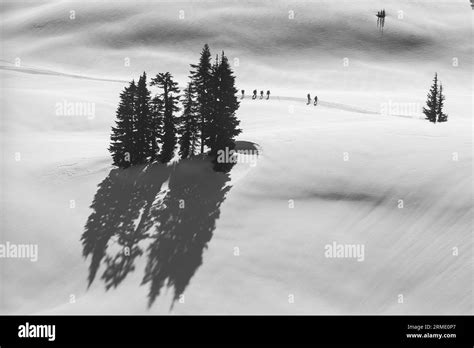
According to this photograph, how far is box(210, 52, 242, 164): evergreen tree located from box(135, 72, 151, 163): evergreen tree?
5.03 m

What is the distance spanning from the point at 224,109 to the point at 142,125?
20.3 feet

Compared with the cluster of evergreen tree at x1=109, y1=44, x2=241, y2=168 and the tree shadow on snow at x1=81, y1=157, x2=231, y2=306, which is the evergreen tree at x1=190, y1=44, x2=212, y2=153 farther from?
the tree shadow on snow at x1=81, y1=157, x2=231, y2=306

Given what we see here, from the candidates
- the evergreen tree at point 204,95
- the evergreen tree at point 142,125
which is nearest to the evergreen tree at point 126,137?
the evergreen tree at point 142,125

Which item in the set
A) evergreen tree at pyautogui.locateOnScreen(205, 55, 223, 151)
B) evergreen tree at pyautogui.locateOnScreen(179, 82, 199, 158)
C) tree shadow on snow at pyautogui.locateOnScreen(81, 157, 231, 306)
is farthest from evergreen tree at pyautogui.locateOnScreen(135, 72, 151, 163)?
evergreen tree at pyautogui.locateOnScreen(205, 55, 223, 151)

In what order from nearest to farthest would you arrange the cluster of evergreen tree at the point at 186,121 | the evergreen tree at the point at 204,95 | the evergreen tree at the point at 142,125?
the cluster of evergreen tree at the point at 186,121 → the evergreen tree at the point at 204,95 → the evergreen tree at the point at 142,125

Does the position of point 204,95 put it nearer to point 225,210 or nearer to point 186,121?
point 186,121

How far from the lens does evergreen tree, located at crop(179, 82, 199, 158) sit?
43.4 m

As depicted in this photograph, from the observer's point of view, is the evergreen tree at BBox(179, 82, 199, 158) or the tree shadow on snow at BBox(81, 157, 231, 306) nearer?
the tree shadow on snow at BBox(81, 157, 231, 306)

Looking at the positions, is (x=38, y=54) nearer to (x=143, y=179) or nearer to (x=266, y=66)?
(x=266, y=66)

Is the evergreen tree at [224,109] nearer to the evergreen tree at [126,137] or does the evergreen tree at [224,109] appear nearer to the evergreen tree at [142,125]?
the evergreen tree at [142,125]

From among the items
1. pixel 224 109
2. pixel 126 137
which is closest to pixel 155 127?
pixel 126 137

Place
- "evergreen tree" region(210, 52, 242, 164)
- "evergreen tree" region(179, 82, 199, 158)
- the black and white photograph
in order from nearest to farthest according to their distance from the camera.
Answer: the black and white photograph, "evergreen tree" region(210, 52, 242, 164), "evergreen tree" region(179, 82, 199, 158)

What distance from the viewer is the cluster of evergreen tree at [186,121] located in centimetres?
4238
